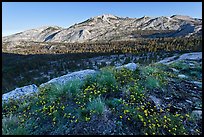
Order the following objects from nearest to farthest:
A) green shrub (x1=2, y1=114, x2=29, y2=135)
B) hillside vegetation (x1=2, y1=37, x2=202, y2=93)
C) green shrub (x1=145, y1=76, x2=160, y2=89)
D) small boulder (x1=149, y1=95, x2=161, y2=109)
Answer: green shrub (x1=2, y1=114, x2=29, y2=135) → small boulder (x1=149, y1=95, x2=161, y2=109) → green shrub (x1=145, y1=76, x2=160, y2=89) → hillside vegetation (x1=2, y1=37, x2=202, y2=93)

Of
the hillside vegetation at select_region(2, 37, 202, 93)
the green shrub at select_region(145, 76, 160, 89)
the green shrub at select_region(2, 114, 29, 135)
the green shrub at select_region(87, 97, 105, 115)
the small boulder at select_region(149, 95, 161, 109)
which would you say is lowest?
the hillside vegetation at select_region(2, 37, 202, 93)

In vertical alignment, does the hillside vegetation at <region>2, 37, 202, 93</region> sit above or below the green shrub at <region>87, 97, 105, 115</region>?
below

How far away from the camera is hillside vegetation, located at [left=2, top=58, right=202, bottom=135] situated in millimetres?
4586

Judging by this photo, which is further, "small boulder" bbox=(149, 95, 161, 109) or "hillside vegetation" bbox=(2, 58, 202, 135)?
"small boulder" bbox=(149, 95, 161, 109)

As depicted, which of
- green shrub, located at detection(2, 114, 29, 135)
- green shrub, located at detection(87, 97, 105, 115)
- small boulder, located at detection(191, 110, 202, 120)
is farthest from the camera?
small boulder, located at detection(191, 110, 202, 120)

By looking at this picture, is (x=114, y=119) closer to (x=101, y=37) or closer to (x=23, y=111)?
(x=23, y=111)

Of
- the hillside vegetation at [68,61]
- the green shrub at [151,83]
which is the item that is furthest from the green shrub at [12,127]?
the hillside vegetation at [68,61]

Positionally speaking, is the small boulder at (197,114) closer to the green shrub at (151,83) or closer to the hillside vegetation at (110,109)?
the hillside vegetation at (110,109)

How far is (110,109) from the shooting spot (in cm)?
515

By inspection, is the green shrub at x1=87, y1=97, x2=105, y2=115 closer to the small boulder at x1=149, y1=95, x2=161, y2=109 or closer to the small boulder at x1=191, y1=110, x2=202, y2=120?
the small boulder at x1=149, y1=95, x2=161, y2=109

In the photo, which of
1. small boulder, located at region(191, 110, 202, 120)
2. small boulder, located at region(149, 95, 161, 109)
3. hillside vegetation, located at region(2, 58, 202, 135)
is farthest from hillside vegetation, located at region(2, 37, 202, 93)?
small boulder, located at region(191, 110, 202, 120)

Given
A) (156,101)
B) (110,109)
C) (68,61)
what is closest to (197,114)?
(156,101)

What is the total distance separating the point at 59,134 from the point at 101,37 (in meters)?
187

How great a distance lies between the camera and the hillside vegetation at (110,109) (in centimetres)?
459
